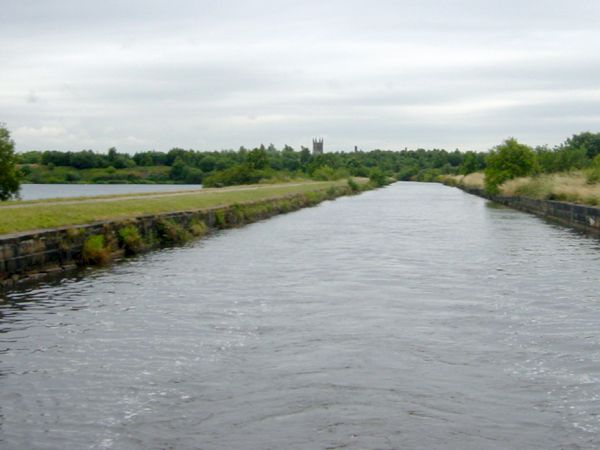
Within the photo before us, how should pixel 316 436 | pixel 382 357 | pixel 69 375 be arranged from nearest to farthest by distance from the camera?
pixel 316 436 → pixel 69 375 → pixel 382 357

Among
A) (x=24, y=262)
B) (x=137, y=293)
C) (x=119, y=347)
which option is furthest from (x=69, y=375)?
(x=24, y=262)

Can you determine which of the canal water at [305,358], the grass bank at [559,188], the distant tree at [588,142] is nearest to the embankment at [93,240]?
the canal water at [305,358]

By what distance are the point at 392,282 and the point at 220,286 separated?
3.69m

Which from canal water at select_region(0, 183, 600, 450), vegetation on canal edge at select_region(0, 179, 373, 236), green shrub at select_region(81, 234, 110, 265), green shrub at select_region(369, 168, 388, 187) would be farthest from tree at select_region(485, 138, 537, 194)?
green shrub at select_region(369, 168, 388, 187)

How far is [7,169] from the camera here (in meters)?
39.7

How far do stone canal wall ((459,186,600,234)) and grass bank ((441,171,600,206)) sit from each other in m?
0.51

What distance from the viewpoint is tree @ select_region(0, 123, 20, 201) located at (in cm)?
3966

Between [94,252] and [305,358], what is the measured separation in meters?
11.7

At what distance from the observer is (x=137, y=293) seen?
52.3 ft

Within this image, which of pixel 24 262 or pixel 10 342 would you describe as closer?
pixel 10 342

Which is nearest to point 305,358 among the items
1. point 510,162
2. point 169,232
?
point 169,232

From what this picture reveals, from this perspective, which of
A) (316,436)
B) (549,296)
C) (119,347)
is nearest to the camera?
(316,436)

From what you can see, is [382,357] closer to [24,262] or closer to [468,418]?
[468,418]

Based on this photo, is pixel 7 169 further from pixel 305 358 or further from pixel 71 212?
pixel 305 358
